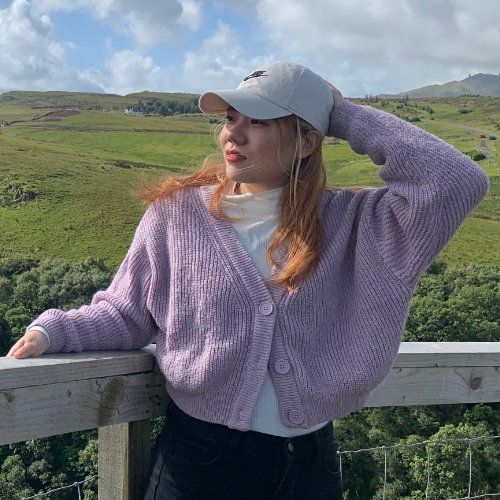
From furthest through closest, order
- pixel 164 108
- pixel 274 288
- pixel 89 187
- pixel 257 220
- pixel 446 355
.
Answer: pixel 164 108 → pixel 89 187 → pixel 446 355 → pixel 257 220 → pixel 274 288

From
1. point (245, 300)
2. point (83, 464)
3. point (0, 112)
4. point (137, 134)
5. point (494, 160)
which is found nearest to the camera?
point (245, 300)

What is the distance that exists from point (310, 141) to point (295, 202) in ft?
0.54

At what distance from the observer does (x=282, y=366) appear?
128 cm

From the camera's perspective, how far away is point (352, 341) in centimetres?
134

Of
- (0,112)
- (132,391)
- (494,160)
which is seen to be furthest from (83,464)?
(0,112)

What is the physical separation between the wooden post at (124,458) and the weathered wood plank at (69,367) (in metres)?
0.15

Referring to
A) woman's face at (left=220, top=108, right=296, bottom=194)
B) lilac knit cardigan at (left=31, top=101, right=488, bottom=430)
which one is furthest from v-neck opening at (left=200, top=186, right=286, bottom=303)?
woman's face at (left=220, top=108, right=296, bottom=194)

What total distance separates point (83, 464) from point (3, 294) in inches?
511

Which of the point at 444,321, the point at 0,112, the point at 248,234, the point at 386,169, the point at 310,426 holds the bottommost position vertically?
the point at 444,321

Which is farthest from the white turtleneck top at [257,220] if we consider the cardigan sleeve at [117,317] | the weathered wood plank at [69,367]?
the weathered wood plank at [69,367]

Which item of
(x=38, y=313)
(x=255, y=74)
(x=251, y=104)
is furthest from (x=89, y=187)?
(x=251, y=104)

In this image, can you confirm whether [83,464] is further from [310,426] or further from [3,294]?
[3,294]

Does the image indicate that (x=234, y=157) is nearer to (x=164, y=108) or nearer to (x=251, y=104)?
(x=251, y=104)

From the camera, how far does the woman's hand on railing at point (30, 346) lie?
121 cm
